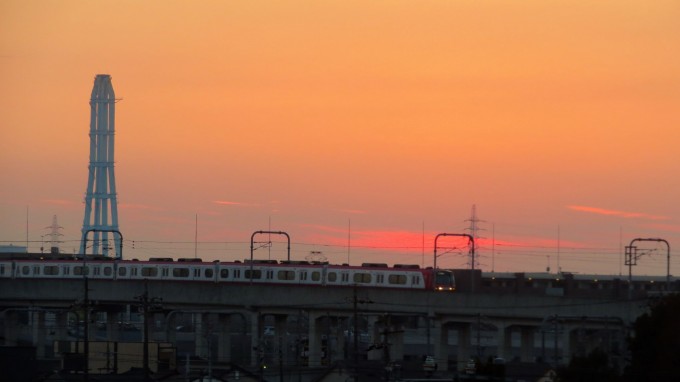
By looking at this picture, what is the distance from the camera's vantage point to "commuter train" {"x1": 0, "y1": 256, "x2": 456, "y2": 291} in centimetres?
7269

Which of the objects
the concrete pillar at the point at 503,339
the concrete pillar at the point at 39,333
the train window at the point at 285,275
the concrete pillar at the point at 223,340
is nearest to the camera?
the concrete pillar at the point at 503,339

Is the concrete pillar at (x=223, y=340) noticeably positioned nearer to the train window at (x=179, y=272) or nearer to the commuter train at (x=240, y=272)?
the commuter train at (x=240, y=272)

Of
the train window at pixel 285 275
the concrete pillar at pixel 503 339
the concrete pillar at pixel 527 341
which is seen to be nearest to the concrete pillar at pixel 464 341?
the concrete pillar at pixel 503 339

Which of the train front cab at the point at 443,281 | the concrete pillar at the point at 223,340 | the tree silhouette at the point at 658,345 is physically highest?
the train front cab at the point at 443,281

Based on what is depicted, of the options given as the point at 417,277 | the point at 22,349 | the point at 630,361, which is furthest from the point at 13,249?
the point at 630,361

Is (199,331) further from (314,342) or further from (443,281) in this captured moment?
(443,281)

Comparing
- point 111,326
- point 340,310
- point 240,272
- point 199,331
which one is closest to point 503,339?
point 340,310

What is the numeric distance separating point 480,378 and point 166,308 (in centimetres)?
3888

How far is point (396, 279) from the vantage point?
7231cm

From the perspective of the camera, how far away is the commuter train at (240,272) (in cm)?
7269

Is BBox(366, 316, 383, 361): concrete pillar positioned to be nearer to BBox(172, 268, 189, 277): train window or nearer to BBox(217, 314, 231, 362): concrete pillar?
BBox(217, 314, 231, 362): concrete pillar

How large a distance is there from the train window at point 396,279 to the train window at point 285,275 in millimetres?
5976

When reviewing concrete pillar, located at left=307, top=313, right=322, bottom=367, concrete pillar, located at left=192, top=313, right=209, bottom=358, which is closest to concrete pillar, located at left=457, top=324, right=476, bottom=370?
concrete pillar, located at left=307, top=313, right=322, bottom=367

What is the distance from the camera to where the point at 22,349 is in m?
52.7
